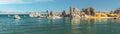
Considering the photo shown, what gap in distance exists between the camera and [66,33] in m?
68.5

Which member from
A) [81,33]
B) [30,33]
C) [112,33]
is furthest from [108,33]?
[30,33]

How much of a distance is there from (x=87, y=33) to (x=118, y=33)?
734 cm

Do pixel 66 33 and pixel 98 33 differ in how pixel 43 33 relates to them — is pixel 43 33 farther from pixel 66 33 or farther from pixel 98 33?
pixel 98 33

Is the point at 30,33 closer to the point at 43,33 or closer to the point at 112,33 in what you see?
the point at 43,33

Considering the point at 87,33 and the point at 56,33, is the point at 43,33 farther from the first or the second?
the point at 87,33

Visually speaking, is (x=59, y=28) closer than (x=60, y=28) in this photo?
Yes

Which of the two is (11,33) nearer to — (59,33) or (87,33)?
(59,33)

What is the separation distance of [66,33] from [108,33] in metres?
9.97

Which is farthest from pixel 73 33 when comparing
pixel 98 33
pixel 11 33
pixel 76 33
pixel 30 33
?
pixel 11 33

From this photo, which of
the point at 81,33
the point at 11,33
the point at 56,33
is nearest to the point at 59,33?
the point at 56,33

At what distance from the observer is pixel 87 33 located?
224ft

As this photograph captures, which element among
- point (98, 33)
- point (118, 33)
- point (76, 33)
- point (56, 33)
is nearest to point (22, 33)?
point (56, 33)

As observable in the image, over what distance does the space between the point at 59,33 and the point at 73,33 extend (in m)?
3.30

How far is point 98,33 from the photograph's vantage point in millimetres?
68375
